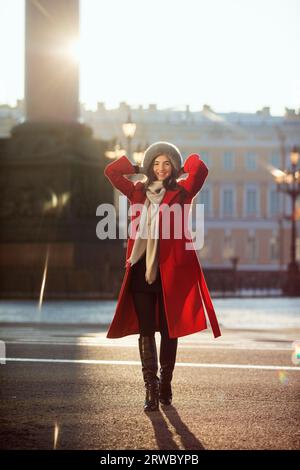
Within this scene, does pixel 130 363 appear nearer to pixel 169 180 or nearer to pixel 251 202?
pixel 169 180

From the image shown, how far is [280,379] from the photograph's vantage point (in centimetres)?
732

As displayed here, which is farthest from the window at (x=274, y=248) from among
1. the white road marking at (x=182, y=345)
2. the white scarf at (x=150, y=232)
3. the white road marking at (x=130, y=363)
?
the white scarf at (x=150, y=232)

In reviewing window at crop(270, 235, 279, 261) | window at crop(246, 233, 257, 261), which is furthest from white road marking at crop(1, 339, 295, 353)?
window at crop(246, 233, 257, 261)

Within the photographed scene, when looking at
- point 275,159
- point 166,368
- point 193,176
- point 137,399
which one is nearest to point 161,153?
point 193,176

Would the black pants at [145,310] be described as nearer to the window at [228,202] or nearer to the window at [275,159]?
the window at [275,159]

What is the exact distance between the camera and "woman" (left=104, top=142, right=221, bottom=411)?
610 centimetres

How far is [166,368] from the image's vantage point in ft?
20.4

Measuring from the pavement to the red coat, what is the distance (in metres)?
0.46

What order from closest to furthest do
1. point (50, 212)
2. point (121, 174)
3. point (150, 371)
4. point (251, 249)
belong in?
point (150, 371), point (121, 174), point (50, 212), point (251, 249)

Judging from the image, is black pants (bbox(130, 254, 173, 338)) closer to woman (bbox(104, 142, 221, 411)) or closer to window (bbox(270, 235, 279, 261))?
woman (bbox(104, 142, 221, 411))

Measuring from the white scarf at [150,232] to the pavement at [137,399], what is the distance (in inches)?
32.7

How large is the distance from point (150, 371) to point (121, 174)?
1.21 meters

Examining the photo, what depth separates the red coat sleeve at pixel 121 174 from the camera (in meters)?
6.29

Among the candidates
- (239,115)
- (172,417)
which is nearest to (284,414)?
(172,417)
